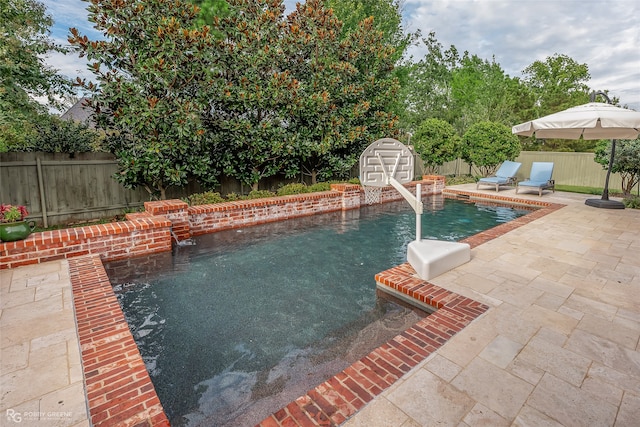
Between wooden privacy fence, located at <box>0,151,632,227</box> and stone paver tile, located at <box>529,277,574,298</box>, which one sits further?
wooden privacy fence, located at <box>0,151,632,227</box>

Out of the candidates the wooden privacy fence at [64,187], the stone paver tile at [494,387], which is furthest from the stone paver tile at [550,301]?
the wooden privacy fence at [64,187]

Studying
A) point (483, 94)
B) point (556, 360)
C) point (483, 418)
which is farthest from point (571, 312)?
point (483, 94)

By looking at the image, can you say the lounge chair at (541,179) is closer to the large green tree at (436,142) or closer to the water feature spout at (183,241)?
the large green tree at (436,142)

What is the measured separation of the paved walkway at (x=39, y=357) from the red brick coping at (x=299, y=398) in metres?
0.07

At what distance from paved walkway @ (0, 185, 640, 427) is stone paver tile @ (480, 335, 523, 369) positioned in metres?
0.01

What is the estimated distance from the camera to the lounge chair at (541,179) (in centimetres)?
991

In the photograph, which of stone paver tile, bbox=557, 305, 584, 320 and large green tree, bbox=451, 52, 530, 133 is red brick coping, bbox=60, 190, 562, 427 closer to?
→ stone paver tile, bbox=557, 305, 584, 320

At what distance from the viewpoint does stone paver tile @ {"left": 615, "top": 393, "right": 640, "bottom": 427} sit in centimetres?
172

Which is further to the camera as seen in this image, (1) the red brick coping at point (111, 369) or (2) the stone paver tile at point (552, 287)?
(2) the stone paver tile at point (552, 287)

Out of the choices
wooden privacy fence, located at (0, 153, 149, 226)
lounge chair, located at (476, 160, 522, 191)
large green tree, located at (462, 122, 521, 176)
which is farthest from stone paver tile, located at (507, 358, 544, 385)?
large green tree, located at (462, 122, 521, 176)

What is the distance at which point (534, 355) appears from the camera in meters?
2.28

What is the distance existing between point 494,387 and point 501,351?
44 centimetres

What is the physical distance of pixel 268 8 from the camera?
26.1ft

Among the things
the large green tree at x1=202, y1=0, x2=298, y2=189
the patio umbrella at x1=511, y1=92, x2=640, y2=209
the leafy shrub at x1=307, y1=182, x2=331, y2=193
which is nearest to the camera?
the patio umbrella at x1=511, y1=92, x2=640, y2=209
